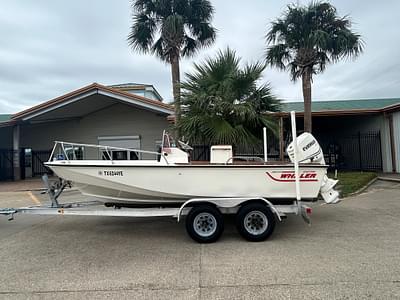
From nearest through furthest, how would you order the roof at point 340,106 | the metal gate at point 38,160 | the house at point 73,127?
the house at point 73,127, the roof at point 340,106, the metal gate at point 38,160

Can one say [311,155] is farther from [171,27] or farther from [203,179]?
[171,27]

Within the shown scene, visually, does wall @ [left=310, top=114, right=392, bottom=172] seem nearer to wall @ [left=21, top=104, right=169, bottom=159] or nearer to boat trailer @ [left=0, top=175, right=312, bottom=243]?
wall @ [left=21, top=104, right=169, bottom=159]

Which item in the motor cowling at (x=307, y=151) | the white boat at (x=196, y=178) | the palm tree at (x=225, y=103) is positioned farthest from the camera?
the palm tree at (x=225, y=103)

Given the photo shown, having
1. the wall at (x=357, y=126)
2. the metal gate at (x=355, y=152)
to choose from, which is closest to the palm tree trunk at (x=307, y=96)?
the metal gate at (x=355, y=152)

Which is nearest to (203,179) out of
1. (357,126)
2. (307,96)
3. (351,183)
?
(351,183)

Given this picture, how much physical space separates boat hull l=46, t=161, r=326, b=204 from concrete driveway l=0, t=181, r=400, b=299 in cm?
89

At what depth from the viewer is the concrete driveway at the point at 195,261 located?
3.71 metres

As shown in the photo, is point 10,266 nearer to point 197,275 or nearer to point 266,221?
point 197,275

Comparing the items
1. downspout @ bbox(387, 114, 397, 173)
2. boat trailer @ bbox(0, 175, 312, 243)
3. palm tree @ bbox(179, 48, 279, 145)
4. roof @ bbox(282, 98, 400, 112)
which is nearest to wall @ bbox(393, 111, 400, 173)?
downspout @ bbox(387, 114, 397, 173)

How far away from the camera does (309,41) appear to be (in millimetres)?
12984

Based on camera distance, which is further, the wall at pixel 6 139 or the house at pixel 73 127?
the wall at pixel 6 139

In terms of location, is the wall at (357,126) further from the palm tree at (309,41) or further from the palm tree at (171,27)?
the palm tree at (171,27)

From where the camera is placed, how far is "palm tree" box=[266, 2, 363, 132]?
1282 centimetres

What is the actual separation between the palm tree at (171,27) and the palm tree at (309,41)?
321 cm
